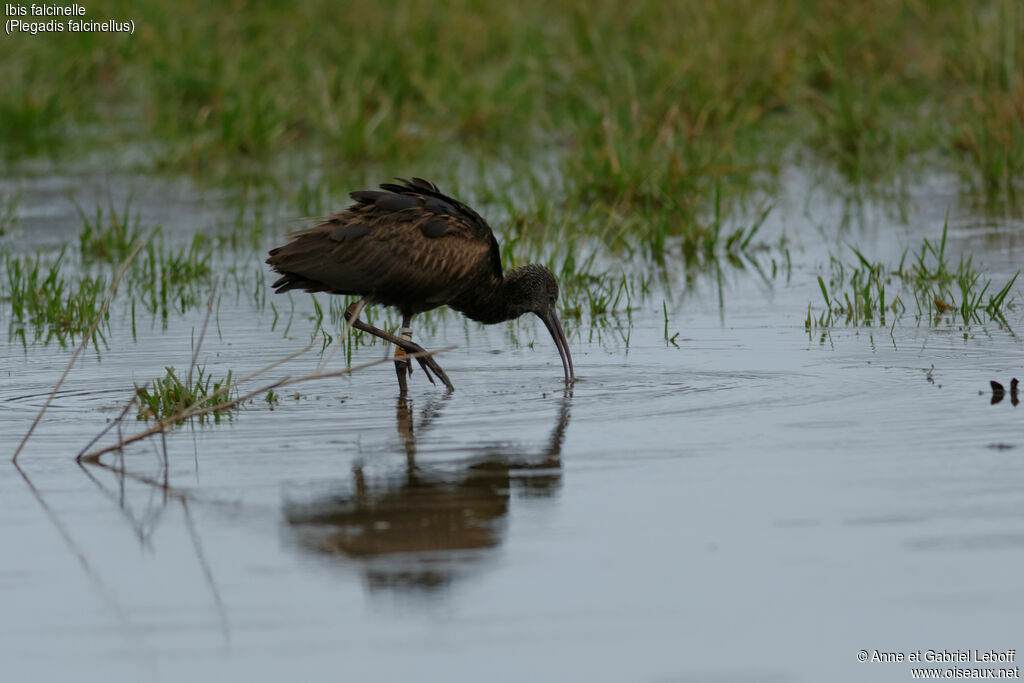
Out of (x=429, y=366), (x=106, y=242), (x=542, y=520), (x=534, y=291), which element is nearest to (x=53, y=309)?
(x=106, y=242)

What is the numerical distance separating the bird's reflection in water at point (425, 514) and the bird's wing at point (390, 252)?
149 cm

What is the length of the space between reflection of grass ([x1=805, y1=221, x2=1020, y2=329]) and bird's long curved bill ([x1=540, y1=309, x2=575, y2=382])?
1.31 metres

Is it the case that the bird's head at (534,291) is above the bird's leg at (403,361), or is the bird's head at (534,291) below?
above

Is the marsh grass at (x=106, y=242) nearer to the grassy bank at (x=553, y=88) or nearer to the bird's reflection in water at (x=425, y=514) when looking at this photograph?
the grassy bank at (x=553, y=88)

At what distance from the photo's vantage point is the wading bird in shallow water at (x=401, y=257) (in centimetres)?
763

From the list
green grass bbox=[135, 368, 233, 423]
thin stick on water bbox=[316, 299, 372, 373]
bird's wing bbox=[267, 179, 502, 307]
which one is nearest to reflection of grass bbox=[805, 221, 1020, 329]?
bird's wing bbox=[267, 179, 502, 307]

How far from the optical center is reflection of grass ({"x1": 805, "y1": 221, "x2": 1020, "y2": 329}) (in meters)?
8.34

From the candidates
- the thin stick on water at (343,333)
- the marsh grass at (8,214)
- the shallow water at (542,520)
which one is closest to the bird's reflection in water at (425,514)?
the shallow water at (542,520)

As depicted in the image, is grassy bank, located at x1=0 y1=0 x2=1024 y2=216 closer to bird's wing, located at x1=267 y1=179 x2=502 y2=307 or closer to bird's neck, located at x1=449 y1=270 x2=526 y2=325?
bird's neck, located at x1=449 y1=270 x2=526 y2=325

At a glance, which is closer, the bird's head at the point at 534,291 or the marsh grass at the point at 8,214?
the bird's head at the point at 534,291

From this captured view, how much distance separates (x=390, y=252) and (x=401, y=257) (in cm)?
6

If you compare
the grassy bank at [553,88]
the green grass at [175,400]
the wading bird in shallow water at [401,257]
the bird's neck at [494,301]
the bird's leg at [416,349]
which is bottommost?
the green grass at [175,400]

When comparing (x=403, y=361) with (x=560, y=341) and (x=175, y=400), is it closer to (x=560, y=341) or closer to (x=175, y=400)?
(x=560, y=341)

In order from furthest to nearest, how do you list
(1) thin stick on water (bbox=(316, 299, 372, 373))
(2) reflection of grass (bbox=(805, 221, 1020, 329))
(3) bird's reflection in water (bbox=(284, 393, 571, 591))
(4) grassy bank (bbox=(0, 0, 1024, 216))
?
(4) grassy bank (bbox=(0, 0, 1024, 216)) → (2) reflection of grass (bbox=(805, 221, 1020, 329)) → (1) thin stick on water (bbox=(316, 299, 372, 373)) → (3) bird's reflection in water (bbox=(284, 393, 571, 591))
